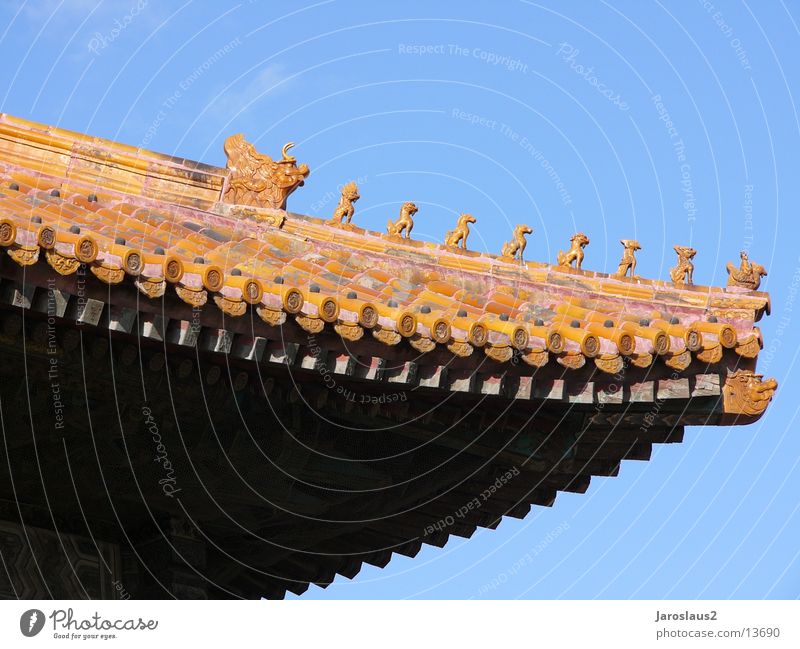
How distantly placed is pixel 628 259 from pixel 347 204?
2.17 meters

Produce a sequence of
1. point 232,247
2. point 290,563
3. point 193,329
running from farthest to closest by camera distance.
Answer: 1. point 290,563
2. point 232,247
3. point 193,329

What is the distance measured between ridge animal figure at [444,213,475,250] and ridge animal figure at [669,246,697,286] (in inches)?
61.8

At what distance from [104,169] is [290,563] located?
146 inches

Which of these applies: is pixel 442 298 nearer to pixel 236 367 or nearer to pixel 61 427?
pixel 236 367

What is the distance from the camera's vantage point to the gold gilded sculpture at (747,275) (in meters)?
11.8

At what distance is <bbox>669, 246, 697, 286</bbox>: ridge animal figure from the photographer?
1217 centimetres

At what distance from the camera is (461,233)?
A: 12438 mm

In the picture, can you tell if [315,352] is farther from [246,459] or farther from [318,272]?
[246,459]

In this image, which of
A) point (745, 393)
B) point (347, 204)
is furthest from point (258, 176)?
point (745, 393)

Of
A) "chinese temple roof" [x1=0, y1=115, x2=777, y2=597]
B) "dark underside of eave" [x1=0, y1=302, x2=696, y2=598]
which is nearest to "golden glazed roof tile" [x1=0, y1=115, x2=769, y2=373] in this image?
"chinese temple roof" [x1=0, y1=115, x2=777, y2=597]

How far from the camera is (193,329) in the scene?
966cm
